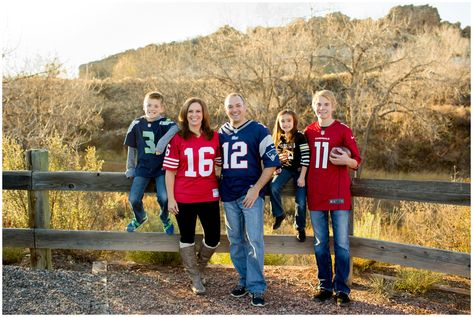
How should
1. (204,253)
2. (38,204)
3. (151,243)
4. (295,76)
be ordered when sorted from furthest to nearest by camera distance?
1. (295,76)
2. (38,204)
3. (151,243)
4. (204,253)

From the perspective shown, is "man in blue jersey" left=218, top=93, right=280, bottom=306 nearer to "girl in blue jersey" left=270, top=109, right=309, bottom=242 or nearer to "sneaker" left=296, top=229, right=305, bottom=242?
"girl in blue jersey" left=270, top=109, right=309, bottom=242

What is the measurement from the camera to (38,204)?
6031 mm

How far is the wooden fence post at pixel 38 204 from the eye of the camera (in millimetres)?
6023

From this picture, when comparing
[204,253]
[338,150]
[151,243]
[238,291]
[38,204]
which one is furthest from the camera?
[38,204]

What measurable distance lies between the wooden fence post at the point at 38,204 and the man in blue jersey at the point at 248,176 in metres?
2.20

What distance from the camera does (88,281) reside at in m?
5.57

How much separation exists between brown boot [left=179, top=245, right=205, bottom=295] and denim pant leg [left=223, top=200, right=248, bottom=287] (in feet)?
Result: 1.30

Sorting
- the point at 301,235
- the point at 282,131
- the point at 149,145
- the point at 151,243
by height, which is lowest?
the point at 151,243

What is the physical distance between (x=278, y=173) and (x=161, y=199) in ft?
4.05

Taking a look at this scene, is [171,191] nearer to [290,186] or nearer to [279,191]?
[279,191]

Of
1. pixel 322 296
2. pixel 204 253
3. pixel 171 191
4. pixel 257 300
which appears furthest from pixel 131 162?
pixel 322 296

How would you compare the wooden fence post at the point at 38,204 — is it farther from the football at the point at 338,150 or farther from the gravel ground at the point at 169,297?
the football at the point at 338,150

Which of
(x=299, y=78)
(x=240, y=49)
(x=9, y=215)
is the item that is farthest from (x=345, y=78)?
(x=9, y=215)

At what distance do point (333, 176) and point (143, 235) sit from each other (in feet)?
7.17
